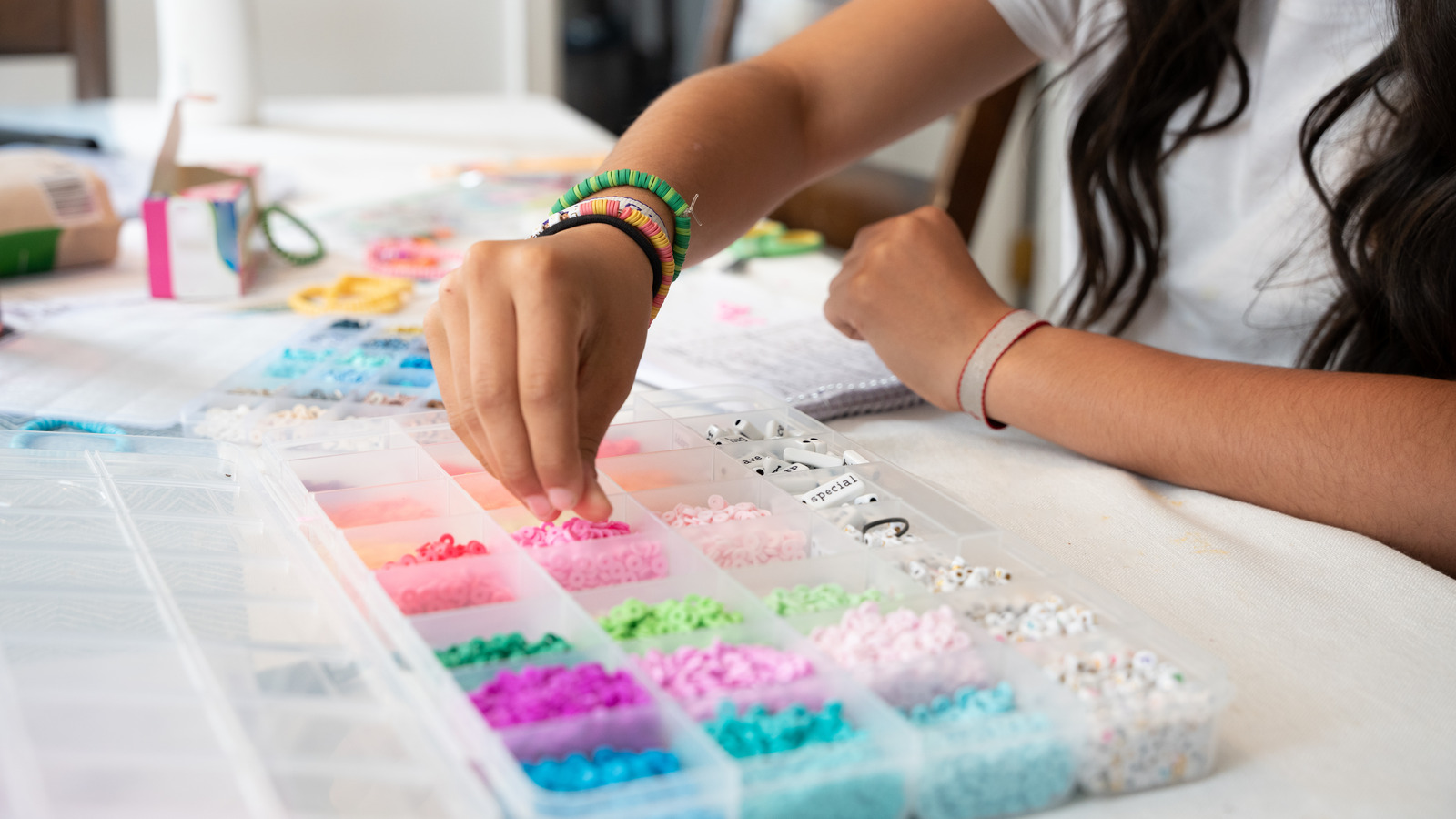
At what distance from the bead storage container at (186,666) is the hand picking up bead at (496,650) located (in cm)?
3

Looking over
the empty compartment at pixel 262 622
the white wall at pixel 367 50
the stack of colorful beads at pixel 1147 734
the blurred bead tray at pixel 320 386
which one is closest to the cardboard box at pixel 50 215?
the blurred bead tray at pixel 320 386

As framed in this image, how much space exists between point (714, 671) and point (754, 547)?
0.12 meters

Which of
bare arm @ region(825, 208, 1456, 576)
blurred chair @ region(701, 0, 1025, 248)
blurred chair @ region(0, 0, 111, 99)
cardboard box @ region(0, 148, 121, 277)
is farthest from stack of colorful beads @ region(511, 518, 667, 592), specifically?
blurred chair @ region(0, 0, 111, 99)

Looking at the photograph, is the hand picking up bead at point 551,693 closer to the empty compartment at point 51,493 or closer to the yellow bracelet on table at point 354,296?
the empty compartment at point 51,493

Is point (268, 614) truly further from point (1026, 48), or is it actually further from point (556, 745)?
point (1026, 48)

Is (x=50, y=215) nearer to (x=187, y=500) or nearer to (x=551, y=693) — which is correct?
(x=187, y=500)

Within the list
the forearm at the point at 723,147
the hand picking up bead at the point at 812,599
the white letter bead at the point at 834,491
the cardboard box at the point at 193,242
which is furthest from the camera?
the cardboard box at the point at 193,242

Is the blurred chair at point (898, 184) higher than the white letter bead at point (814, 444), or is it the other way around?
the blurred chair at point (898, 184)

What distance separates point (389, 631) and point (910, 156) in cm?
209

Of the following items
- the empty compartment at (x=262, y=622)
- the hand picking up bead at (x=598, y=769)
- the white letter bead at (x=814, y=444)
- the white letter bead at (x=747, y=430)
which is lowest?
the hand picking up bead at (x=598, y=769)

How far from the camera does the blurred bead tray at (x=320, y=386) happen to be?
2.47ft

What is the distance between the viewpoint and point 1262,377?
709mm

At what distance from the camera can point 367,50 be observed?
3.19m

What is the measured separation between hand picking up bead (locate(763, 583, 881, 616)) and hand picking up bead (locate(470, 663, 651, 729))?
0.09 meters
